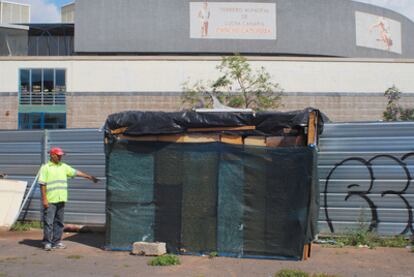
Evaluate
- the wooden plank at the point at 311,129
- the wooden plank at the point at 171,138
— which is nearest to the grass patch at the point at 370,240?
the wooden plank at the point at 311,129

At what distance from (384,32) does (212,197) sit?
1595 inches

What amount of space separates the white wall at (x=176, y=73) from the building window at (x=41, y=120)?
1861 millimetres

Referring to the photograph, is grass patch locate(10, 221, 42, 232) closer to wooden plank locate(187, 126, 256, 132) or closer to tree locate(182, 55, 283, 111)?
wooden plank locate(187, 126, 256, 132)

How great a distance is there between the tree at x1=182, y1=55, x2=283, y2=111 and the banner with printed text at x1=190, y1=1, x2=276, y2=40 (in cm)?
598

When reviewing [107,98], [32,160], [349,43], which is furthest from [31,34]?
[32,160]

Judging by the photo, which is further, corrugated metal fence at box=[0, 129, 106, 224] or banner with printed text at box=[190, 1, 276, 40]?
banner with printed text at box=[190, 1, 276, 40]

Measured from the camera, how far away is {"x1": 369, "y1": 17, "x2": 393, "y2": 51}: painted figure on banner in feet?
147

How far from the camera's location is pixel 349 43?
139 ft

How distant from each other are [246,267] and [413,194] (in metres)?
3.39

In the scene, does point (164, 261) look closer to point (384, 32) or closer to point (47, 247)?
point (47, 247)

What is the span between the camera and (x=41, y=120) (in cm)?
3622

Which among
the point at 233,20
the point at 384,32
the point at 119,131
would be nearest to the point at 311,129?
the point at 119,131

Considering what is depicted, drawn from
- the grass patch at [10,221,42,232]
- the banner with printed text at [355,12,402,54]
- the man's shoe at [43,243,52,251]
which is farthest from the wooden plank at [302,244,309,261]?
the banner with printed text at [355,12,402,54]

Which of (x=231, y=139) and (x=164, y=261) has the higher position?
(x=231, y=139)
